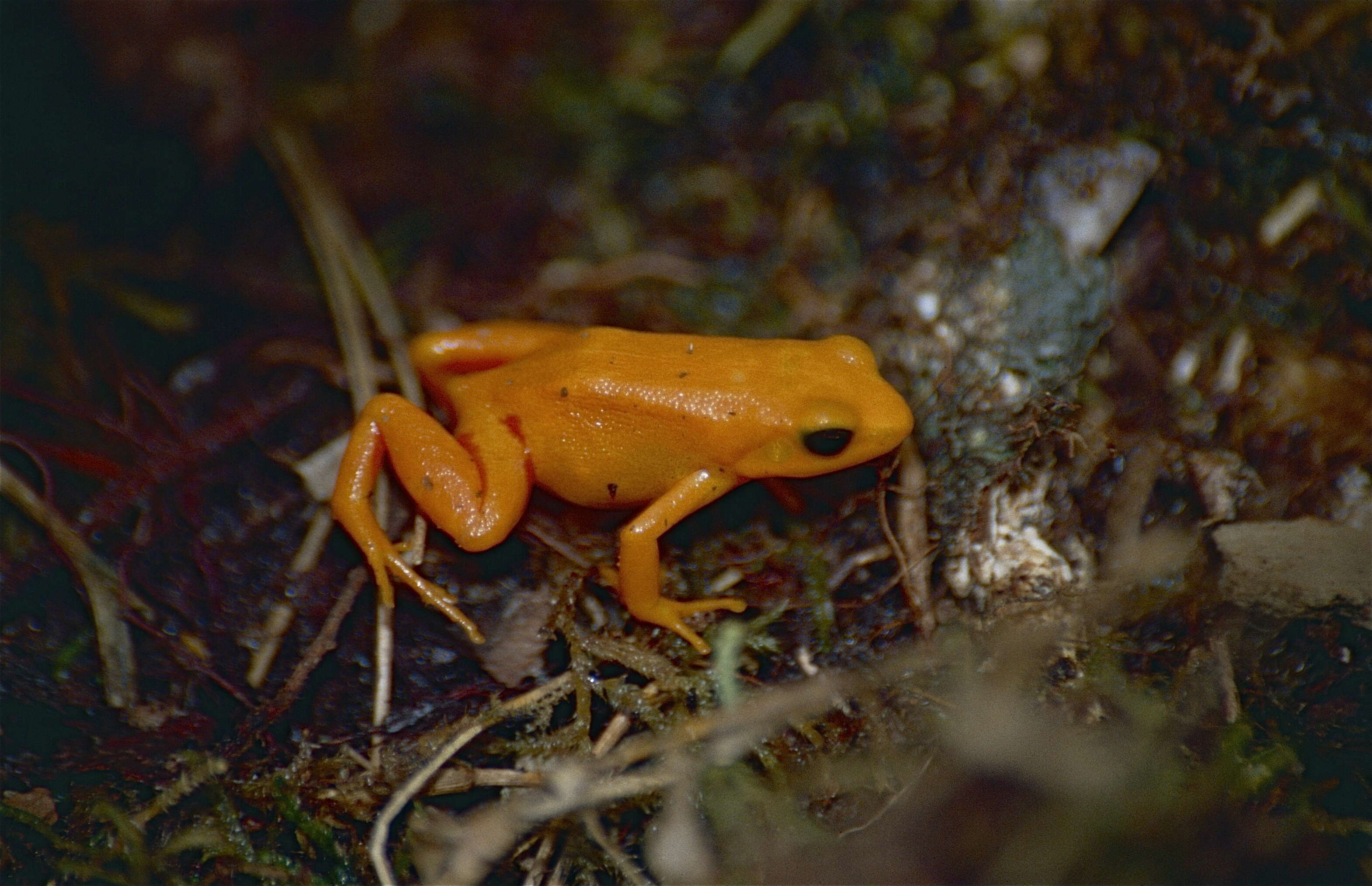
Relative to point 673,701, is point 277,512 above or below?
above

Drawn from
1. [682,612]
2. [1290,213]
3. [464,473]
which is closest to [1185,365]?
[1290,213]

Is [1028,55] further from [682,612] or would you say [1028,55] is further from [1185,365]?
[682,612]

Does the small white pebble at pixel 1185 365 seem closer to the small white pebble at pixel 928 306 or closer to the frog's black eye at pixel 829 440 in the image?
the small white pebble at pixel 928 306

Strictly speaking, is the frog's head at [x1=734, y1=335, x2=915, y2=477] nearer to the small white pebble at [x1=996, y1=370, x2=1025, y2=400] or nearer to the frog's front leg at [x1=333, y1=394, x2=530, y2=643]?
the small white pebble at [x1=996, y1=370, x2=1025, y2=400]

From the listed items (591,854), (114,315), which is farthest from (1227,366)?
(114,315)

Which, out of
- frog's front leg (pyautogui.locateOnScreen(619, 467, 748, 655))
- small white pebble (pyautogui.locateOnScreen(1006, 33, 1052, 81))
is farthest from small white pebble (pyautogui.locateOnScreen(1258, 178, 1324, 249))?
frog's front leg (pyautogui.locateOnScreen(619, 467, 748, 655))

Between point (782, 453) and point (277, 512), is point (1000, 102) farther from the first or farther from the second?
point (277, 512)

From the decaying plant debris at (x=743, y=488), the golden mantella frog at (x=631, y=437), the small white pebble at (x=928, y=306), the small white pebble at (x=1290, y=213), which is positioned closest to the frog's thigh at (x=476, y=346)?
the golden mantella frog at (x=631, y=437)
